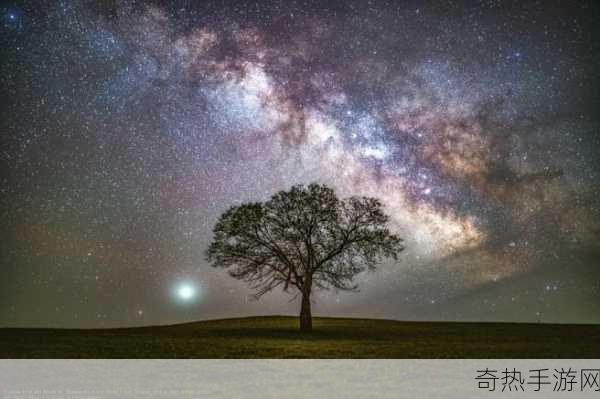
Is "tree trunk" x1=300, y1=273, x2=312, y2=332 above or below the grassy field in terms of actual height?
above

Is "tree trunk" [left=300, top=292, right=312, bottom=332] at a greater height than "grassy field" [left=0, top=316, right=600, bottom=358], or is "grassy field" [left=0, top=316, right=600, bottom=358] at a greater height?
"tree trunk" [left=300, top=292, right=312, bottom=332]

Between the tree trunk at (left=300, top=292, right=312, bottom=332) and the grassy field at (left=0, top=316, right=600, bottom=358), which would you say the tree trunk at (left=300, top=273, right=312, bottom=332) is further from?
the grassy field at (left=0, top=316, right=600, bottom=358)

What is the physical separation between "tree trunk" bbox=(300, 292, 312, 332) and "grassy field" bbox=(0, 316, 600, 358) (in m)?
0.54

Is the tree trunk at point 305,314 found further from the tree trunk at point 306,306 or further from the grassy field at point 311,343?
the grassy field at point 311,343

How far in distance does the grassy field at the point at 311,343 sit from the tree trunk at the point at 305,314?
54 cm

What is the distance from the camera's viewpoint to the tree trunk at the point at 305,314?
29.7 meters

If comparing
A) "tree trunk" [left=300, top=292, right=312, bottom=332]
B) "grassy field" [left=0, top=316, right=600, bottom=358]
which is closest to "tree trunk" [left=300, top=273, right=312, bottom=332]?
"tree trunk" [left=300, top=292, right=312, bottom=332]

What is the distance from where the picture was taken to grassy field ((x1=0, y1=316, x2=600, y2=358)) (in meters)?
20.5

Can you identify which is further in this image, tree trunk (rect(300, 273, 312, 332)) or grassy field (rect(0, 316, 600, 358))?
tree trunk (rect(300, 273, 312, 332))

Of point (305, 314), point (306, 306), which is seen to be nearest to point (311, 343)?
point (305, 314)

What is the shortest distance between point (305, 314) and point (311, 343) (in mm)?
6034

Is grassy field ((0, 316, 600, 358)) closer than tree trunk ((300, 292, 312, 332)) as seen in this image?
Yes

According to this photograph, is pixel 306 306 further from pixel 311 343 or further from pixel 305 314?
pixel 311 343
